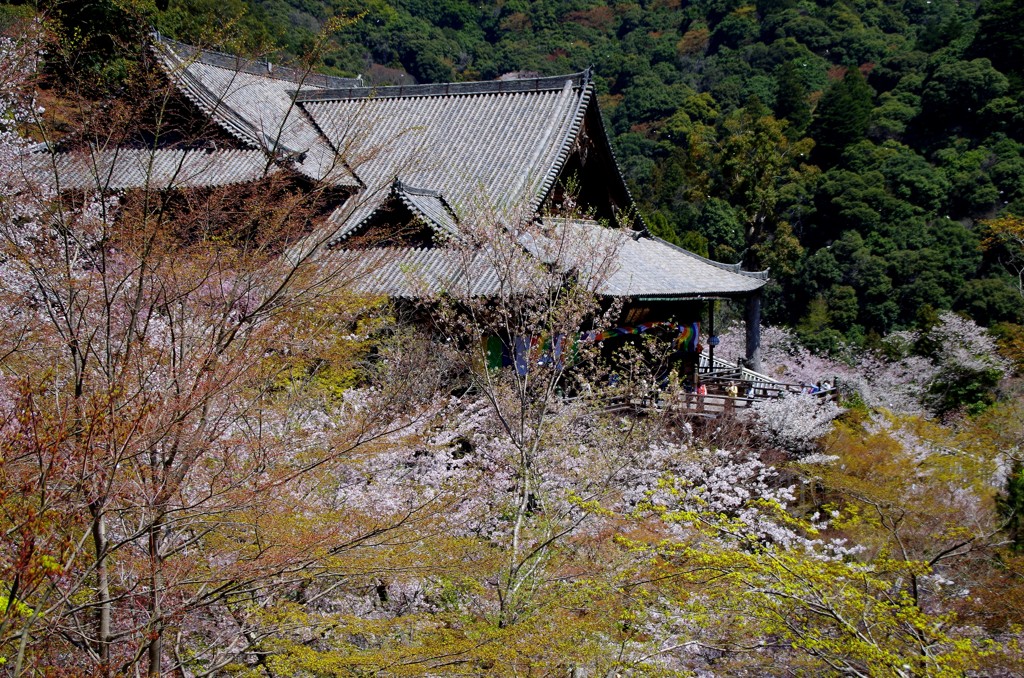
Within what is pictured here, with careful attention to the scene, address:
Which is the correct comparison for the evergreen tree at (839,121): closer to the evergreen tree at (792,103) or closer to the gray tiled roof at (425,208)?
the evergreen tree at (792,103)

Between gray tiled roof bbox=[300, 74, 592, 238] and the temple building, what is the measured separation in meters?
0.04

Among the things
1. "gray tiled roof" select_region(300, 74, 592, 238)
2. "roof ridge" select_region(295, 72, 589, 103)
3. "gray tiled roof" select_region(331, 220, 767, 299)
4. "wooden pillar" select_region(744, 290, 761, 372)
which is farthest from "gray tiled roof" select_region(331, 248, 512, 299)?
"wooden pillar" select_region(744, 290, 761, 372)

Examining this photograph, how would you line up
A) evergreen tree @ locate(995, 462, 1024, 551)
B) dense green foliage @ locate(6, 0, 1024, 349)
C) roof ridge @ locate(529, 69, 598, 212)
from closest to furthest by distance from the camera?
evergreen tree @ locate(995, 462, 1024, 551) < roof ridge @ locate(529, 69, 598, 212) < dense green foliage @ locate(6, 0, 1024, 349)

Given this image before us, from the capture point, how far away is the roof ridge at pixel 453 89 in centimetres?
1898

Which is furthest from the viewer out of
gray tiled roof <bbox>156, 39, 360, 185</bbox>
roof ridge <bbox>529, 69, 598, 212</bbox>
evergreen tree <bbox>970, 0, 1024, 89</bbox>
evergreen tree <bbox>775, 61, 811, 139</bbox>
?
evergreen tree <bbox>775, 61, 811, 139</bbox>

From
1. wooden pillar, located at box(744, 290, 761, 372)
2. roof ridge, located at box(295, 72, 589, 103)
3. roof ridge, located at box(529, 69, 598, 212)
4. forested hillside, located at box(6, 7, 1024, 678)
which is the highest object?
roof ridge, located at box(295, 72, 589, 103)

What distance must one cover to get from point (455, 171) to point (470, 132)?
176cm

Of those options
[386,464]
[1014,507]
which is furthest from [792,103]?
[386,464]

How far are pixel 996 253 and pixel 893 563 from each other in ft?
95.9

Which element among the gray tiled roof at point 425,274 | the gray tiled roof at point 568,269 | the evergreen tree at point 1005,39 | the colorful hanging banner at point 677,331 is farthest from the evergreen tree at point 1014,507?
the evergreen tree at point 1005,39

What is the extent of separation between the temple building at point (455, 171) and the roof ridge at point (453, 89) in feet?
0.12

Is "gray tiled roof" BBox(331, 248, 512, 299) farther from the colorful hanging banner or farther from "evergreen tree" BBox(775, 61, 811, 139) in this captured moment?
"evergreen tree" BBox(775, 61, 811, 139)

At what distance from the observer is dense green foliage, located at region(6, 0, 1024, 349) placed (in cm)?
3061

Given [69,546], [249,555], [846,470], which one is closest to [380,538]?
[249,555]
